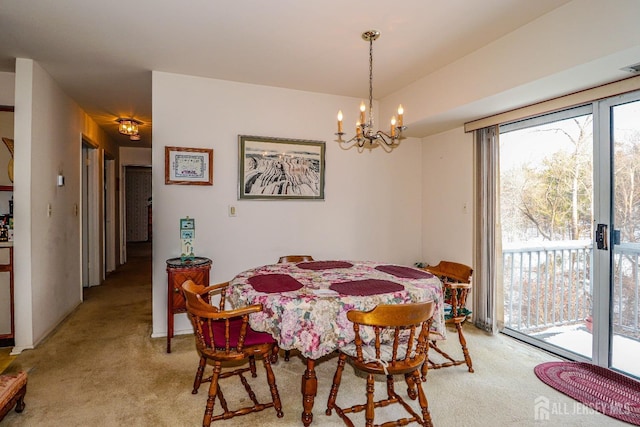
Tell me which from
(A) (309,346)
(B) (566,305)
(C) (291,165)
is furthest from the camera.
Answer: (C) (291,165)

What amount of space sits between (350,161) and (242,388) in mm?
2776

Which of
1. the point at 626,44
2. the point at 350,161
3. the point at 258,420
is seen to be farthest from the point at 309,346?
the point at 350,161

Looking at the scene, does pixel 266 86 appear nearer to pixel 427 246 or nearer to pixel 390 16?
pixel 390 16

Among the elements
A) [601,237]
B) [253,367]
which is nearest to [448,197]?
[601,237]

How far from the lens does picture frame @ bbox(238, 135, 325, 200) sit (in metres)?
3.73

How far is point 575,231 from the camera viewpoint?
3.05 meters

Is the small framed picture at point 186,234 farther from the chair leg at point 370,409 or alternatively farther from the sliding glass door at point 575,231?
the sliding glass door at point 575,231

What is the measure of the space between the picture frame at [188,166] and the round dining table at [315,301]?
4.94 ft

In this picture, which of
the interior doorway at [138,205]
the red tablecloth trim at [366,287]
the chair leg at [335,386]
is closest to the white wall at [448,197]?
the red tablecloth trim at [366,287]

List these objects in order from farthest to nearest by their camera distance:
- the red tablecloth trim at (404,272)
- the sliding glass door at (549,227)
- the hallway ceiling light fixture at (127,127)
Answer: the hallway ceiling light fixture at (127,127)
the sliding glass door at (549,227)
the red tablecloth trim at (404,272)

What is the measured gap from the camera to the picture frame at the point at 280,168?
12.2ft

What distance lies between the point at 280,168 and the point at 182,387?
231 centimetres

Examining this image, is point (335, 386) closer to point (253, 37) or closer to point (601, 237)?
point (601, 237)

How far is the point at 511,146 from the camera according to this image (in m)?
3.60
